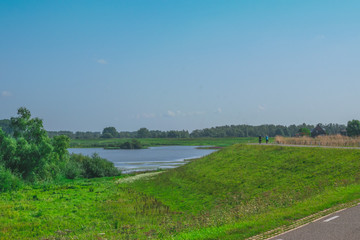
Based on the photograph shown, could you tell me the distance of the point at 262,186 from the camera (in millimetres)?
31656

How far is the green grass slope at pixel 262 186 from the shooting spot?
57.1 ft

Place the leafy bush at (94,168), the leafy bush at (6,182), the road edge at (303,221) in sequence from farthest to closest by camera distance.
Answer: the leafy bush at (94,168) < the leafy bush at (6,182) < the road edge at (303,221)

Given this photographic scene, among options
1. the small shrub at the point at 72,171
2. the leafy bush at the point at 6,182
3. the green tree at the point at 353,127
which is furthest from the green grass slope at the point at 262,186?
the green tree at the point at 353,127

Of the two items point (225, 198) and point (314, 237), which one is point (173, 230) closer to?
point (314, 237)

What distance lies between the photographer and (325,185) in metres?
25.5

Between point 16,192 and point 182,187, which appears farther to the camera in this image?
point 182,187

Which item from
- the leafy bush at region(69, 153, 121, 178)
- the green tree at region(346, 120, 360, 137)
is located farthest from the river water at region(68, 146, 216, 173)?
the green tree at region(346, 120, 360, 137)

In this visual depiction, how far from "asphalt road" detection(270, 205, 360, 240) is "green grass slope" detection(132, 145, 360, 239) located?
1317 millimetres

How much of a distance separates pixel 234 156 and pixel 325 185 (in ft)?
87.7

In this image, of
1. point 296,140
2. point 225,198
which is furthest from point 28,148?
point 296,140

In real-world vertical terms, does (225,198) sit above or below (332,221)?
below

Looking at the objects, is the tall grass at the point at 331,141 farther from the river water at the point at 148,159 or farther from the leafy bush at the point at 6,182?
the leafy bush at the point at 6,182

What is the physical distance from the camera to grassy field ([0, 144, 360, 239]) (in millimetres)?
16219

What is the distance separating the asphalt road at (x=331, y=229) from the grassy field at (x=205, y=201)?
1.24 metres
